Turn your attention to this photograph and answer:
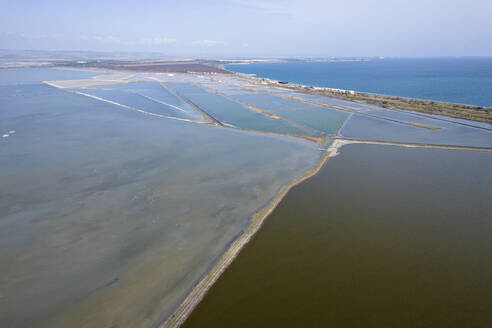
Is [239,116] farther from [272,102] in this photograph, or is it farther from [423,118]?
[423,118]

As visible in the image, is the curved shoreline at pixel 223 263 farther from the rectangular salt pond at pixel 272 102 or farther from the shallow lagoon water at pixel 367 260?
the rectangular salt pond at pixel 272 102

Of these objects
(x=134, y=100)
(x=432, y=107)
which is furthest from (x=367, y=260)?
(x=134, y=100)

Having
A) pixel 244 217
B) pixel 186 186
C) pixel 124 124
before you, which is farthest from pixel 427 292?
pixel 124 124

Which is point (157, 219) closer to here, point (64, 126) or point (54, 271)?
point (54, 271)

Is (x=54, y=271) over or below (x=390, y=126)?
below

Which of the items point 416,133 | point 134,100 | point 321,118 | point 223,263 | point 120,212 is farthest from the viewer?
point 134,100

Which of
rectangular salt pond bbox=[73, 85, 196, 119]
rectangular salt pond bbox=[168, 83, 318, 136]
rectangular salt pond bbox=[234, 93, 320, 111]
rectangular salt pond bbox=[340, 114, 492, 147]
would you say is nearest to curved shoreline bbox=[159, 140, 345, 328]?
rectangular salt pond bbox=[168, 83, 318, 136]

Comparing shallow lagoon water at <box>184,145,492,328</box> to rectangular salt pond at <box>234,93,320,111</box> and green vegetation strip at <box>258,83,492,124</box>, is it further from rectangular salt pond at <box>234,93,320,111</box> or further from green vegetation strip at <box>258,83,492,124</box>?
rectangular salt pond at <box>234,93,320,111</box>
